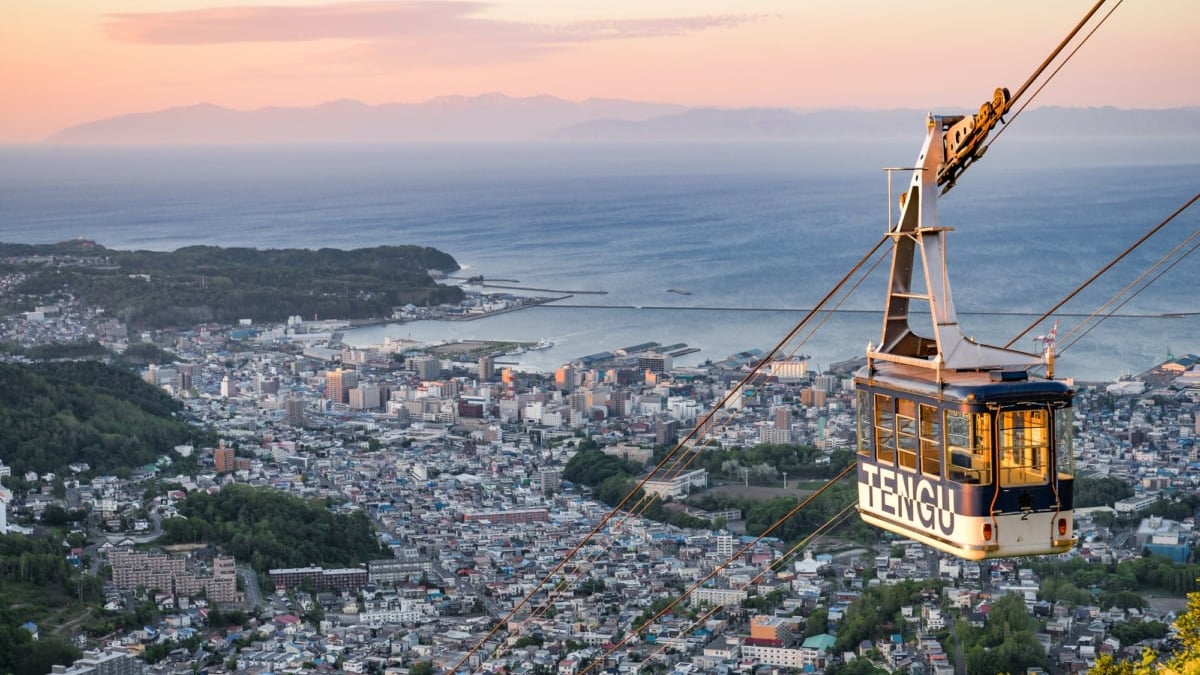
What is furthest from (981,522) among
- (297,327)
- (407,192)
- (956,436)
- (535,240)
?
(407,192)

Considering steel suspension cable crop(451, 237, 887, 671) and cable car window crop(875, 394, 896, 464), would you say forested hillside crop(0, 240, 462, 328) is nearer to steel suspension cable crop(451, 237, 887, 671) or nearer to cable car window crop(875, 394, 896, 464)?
steel suspension cable crop(451, 237, 887, 671)

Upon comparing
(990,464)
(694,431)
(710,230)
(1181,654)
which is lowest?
(710,230)

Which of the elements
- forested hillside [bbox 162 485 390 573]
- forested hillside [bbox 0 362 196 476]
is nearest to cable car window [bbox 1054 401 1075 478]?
forested hillside [bbox 162 485 390 573]

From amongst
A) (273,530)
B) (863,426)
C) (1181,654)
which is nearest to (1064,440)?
(863,426)

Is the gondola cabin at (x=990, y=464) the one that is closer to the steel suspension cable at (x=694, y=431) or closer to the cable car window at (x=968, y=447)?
the cable car window at (x=968, y=447)

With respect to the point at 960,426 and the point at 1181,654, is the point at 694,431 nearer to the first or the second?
the point at 1181,654

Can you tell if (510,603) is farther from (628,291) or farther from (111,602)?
(628,291)

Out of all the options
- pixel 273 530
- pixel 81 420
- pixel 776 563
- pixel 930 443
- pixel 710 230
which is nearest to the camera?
pixel 930 443
